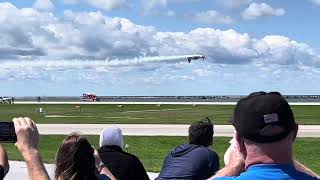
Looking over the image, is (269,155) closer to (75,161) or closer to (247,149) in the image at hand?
(247,149)

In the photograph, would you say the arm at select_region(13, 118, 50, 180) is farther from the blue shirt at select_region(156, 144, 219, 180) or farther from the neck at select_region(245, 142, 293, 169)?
the blue shirt at select_region(156, 144, 219, 180)

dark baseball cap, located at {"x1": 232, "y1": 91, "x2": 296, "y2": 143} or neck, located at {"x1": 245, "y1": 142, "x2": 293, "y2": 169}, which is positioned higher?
dark baseball cap, located at {"x1": 232, "y1": 91, "x2": 296, "y2": 143}

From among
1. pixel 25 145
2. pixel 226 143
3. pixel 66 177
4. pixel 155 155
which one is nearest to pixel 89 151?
pixel 66 177

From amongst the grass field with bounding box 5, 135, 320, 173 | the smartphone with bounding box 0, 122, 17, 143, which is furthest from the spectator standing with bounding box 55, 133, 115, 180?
the grass field with bounding box 5, 135, 320, 173

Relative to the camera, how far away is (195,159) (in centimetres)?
618

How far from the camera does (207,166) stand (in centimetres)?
617

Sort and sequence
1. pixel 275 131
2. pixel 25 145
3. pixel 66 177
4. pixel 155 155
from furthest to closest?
pixel 155 155
pixel 66 177
pixel 25 145
pixel 275 131

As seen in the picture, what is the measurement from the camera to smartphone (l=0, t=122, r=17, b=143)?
3.75 m

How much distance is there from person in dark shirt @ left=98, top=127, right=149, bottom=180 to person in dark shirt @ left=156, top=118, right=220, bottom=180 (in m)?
0.45

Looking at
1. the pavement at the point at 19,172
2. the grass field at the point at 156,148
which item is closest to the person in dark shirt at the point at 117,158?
the pavement at the point at 19,172

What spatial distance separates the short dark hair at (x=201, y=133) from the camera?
6.45m

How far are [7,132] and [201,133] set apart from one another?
300cm

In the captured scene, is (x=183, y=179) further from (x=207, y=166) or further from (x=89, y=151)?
(x=89, y=151)

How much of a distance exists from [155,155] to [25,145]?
17698 mm
